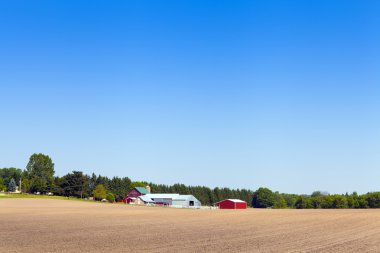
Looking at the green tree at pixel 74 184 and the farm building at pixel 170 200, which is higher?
the green tree at pixel 74 184

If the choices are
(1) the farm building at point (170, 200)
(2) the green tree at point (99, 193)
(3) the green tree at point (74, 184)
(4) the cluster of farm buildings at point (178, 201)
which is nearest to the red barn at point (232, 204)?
(4) the cluster of farm buildings at point (178, 201)

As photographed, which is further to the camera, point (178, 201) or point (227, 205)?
point (178, 201)

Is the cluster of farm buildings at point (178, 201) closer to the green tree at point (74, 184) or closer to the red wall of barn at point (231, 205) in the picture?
the red wall of barn at point (231, 205)

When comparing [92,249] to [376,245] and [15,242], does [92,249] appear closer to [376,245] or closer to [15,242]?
[15,242]

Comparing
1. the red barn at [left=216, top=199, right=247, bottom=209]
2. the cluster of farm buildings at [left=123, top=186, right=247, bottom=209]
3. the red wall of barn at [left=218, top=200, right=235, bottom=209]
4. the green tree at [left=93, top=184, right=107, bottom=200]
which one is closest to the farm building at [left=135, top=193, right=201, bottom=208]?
the cluster of farm buildings at [left=123, top=186, right=247, bottom=209]

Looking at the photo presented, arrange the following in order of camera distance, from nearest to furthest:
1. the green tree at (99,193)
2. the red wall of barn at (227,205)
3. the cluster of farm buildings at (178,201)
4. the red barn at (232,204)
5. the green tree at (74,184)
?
the red wall of barn at (227,205)
the red barn at (232,204)
the cluster of farm buildings at (178,201)
the green tree at (74,184)
the green tree at (99,193)

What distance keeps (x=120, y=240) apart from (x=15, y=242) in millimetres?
6696

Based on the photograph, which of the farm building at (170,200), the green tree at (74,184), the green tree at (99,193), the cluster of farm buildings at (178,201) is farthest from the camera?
the green tree at (99,193)

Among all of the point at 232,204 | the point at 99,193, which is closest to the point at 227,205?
the point at 232,204

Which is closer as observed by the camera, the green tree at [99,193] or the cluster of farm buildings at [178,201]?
the cluster of farm buildings at [178,201]

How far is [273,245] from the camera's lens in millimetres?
28469

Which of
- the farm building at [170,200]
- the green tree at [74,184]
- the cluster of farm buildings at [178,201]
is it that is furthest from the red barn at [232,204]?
the green tree at [74,184]

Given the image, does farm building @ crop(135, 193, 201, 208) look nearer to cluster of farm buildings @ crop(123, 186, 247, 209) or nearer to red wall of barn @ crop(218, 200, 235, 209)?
cluster of farm buildings @ crop(123, 186, 247, 209)

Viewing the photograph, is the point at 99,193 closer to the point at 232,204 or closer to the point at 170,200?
the point at 170,200
